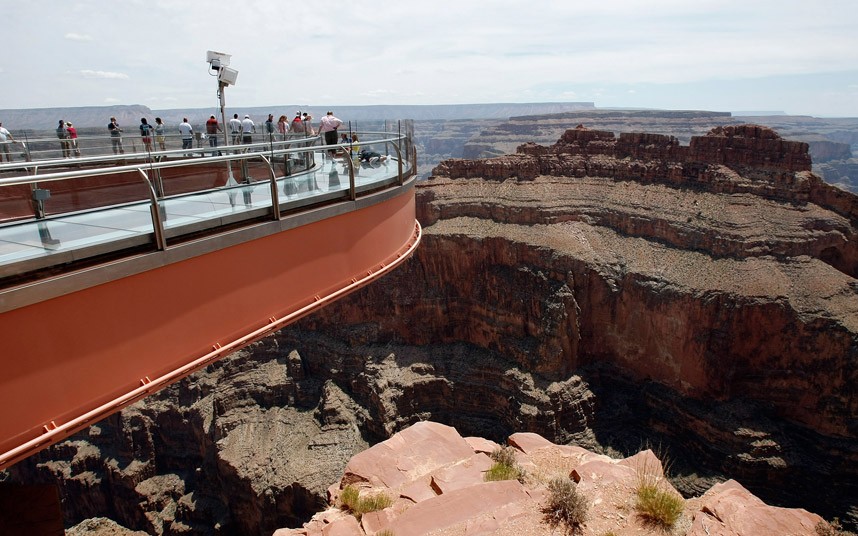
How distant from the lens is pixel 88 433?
3722 centimetres

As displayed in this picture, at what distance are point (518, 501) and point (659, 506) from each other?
2336 mm

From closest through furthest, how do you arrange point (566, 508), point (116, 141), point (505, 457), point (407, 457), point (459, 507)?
point (566, 508)
point (459, 507)
point (505, 457)
point (407, 457)
point (116, 141)

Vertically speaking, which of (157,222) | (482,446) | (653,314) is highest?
(157,222)

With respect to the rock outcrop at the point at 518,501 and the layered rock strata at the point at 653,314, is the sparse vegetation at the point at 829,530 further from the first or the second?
the layered rock strata at the point at 653,314

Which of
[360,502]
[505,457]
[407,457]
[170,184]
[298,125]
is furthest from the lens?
[298,125]

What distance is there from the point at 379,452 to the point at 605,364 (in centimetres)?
2729

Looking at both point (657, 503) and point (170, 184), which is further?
point (170, 184)

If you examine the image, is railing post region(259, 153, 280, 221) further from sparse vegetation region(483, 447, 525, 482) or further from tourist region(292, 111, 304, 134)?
tourist region(292, 111, 304, 134)

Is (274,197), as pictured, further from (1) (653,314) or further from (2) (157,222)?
(1) (653,314)

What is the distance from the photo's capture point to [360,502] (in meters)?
10.2

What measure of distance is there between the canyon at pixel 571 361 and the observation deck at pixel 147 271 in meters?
22.2

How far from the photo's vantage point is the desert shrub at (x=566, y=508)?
8.37 meters

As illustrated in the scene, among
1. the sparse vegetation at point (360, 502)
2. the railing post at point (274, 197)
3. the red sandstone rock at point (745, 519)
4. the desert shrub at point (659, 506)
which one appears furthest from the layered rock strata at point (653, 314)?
the railing post at point (274, 197)

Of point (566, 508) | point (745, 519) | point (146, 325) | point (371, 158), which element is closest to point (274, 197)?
point (146, 325)
